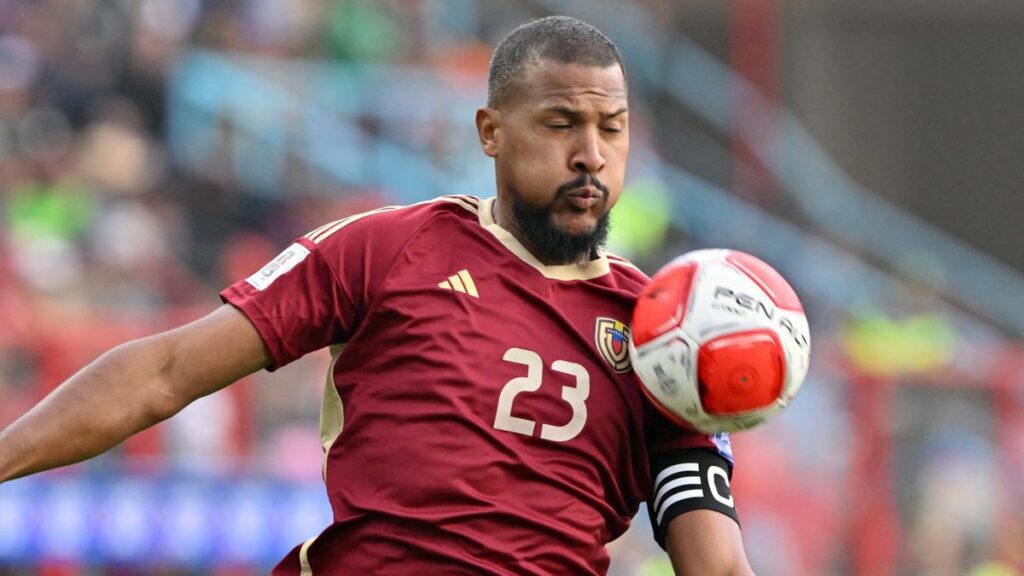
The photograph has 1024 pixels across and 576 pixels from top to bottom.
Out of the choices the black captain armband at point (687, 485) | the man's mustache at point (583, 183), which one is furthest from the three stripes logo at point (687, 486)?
the man's mustache at point (583, 183)

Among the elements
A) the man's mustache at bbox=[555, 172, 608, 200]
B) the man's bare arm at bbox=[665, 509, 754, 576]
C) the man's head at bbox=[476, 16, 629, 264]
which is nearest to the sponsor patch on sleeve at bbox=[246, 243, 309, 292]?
the man's head at bbox=[476, 16, 629, 264]

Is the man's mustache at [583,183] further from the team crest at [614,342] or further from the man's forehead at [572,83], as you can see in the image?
the team crest at [614,342]

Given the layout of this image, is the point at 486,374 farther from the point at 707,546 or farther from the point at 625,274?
the point at 707,546

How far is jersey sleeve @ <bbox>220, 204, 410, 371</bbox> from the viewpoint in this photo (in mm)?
3795

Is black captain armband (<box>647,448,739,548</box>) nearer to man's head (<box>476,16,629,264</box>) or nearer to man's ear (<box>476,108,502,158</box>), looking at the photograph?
man's head (<box>476,16,629,264</box>)

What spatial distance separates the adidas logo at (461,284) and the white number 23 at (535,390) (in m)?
0.18

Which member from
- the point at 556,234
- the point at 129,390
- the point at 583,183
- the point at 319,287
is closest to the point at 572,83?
the point at 583,183

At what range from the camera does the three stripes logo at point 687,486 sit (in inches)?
152

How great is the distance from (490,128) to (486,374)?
0.68 meters

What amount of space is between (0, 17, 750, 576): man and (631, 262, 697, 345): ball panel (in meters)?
0.15

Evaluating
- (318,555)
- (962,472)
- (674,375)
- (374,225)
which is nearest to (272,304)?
(374,225)

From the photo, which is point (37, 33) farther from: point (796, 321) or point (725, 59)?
point (796, 321)

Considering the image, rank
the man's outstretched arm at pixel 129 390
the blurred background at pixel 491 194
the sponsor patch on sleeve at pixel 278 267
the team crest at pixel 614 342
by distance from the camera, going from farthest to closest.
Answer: the blurred background at pixel 491 194 < the team crest at pixel 614 342 < the sponsor patch on sleeve at pixel 278 267 < the man's outstretched arm at pixel 129 390

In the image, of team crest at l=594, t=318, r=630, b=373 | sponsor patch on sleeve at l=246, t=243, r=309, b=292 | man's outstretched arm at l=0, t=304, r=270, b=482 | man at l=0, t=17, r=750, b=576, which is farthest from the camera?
team crest at l=594, t=318, r=630, b=373
